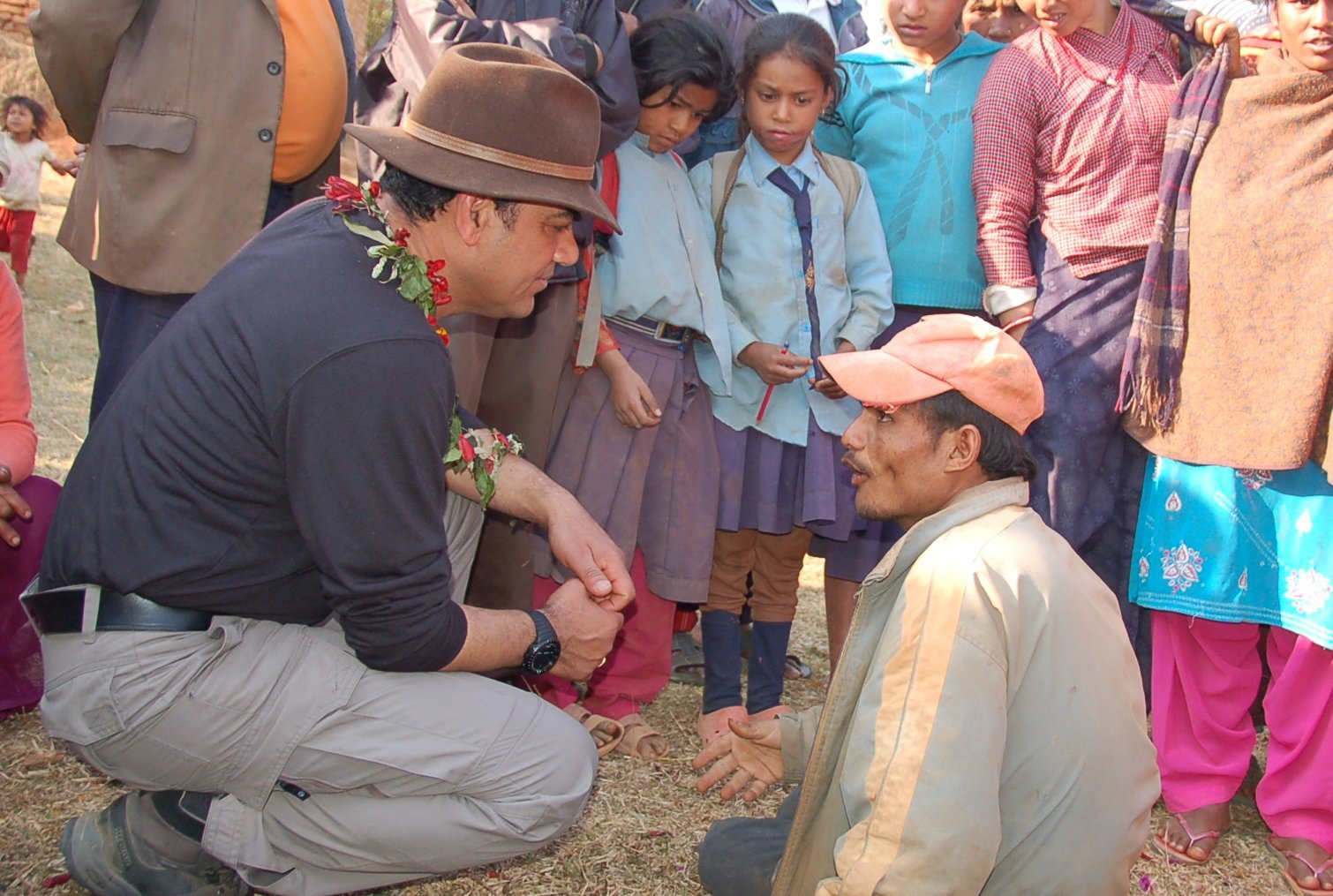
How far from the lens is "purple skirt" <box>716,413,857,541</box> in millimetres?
3828

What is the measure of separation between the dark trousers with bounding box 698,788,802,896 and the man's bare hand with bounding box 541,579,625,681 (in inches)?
20.2

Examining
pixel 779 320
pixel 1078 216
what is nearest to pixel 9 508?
pixel 779 320

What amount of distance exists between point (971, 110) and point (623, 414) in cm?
155

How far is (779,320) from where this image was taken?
3.85 meters

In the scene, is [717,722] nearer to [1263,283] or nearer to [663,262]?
[663,262]

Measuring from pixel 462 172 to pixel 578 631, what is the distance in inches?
42.9

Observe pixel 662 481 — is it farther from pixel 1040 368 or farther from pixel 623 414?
pixel 1040 368

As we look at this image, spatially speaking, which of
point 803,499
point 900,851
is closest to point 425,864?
point 900,851

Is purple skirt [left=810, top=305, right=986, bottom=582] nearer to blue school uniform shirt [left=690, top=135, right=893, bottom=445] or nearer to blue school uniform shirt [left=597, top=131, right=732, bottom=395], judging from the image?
blue school uniform shirt [left=690, top=135, right=893, bottom=445]

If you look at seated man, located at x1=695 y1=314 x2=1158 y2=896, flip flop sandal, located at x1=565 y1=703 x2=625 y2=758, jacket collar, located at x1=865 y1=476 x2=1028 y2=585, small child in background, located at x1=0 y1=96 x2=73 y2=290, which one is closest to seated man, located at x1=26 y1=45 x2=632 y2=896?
seated man, located at x1=695 y1=314 x2=1158 y2=896

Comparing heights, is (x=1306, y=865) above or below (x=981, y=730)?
below

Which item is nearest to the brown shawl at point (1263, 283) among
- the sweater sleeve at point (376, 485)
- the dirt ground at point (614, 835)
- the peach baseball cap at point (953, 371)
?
the dirt ground at point (614, 835)

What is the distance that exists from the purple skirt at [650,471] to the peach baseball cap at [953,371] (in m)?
1.42

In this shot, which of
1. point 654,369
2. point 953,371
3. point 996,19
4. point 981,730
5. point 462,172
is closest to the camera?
point 981,730
